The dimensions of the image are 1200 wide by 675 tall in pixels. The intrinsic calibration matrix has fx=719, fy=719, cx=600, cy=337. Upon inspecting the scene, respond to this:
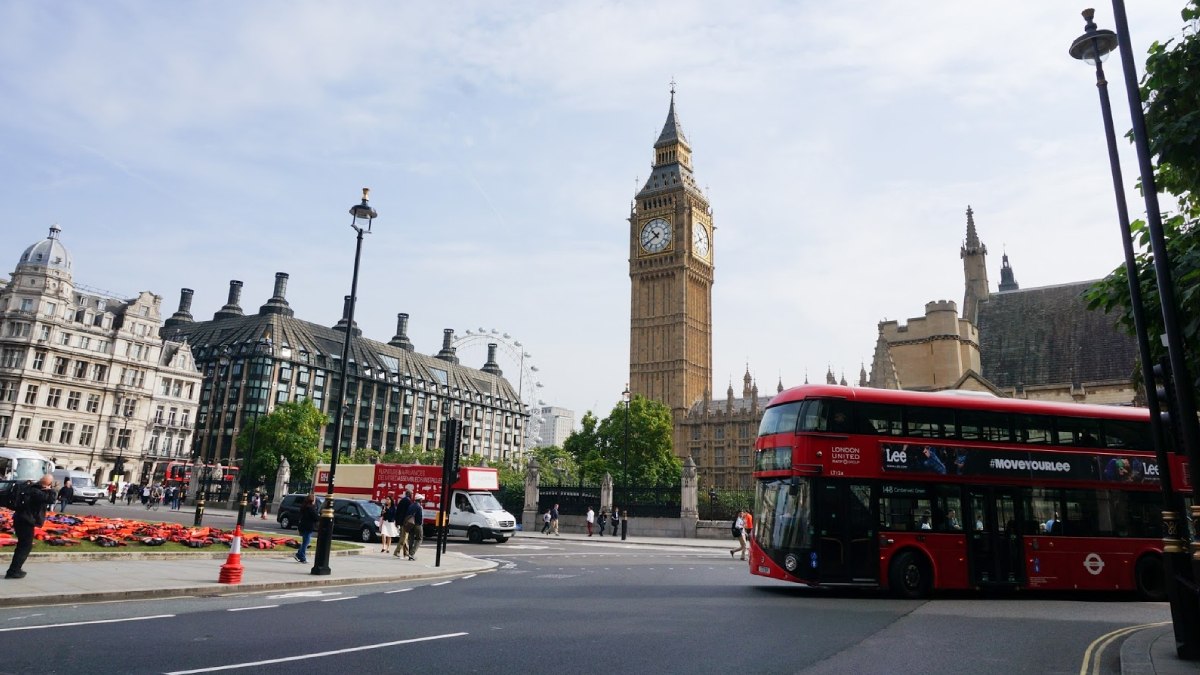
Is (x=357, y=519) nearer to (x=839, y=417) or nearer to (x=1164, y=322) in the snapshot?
(x=839, y=417)

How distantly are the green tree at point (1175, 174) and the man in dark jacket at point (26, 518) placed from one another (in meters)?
15.8

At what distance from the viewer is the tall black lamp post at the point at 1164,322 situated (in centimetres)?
729

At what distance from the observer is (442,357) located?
136m

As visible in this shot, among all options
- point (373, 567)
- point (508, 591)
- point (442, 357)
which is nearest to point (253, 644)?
point (508, 591)

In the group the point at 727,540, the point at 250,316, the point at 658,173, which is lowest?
the point at 727,540

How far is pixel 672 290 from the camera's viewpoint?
330 feet

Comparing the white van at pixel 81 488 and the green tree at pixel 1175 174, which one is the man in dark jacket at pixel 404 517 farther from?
the white van at pixel 81 488

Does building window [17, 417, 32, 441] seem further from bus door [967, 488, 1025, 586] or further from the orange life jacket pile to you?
bus door [967, 488, 1025, 586]

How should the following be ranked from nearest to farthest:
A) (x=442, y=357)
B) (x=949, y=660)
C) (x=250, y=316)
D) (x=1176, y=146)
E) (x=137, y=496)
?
(x=949, y=660) → (x=1176, y=146) → (x=137, y=496) → (x=250, y=316) → (x=442, y=357)

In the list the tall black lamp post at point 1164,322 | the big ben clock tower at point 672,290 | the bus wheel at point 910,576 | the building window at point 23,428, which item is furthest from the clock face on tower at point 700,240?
the tall black lamp post at point 1164,322

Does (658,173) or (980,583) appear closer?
(980,583)

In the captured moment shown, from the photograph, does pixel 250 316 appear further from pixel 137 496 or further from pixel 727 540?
pixel 727 540

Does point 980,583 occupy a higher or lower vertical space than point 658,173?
lower

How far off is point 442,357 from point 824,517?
5012 inches
